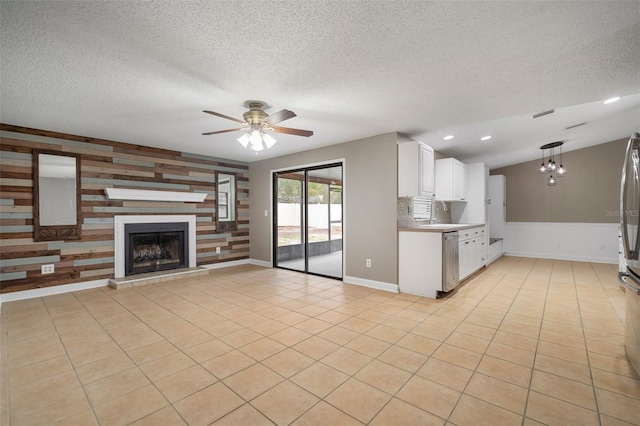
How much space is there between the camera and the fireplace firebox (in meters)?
4.75

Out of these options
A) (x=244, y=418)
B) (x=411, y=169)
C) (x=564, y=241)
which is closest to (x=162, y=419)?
(x=244, y=418)

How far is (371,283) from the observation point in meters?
4.36

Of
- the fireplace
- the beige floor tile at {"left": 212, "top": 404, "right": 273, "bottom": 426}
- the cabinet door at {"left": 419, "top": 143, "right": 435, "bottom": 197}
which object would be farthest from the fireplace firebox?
the cabinet door at {"left": 419, "top": 143, "right": 435, "bottom": 197}

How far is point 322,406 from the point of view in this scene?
1694 mm

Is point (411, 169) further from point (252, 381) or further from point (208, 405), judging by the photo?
point (208, 405)

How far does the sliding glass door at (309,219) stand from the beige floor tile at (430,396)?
3.56 meters

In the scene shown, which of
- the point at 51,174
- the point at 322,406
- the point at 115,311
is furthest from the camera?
the point at 51,174

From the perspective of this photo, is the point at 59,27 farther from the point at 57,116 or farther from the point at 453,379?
the point at 453,379

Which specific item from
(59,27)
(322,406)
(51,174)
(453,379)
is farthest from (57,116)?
(453,379)

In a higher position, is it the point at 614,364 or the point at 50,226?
the point at 50,226

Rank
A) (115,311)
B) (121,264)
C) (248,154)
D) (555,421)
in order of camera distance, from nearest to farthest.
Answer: (555,421)
(115,311)
(121,264)
(248,154)

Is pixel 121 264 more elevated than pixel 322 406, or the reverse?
pixel 121 264

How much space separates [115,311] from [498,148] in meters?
7.10

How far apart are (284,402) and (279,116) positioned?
2.30 metres
